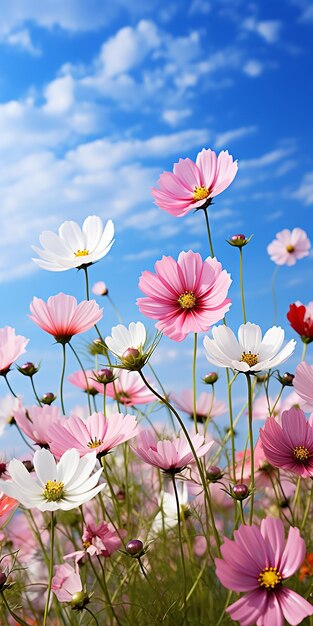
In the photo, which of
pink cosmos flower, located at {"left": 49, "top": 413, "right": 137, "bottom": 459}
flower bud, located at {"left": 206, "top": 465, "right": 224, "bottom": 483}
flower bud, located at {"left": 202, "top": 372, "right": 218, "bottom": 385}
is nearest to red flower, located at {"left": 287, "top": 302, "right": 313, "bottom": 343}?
flower bud, located at {"left": 202, "top": 372, "right": 218, "bottom": 385}

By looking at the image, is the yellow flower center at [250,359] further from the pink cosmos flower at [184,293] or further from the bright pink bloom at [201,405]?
the bright pink bloom at [201,405]

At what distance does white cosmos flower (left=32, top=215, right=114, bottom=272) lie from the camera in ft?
3.28

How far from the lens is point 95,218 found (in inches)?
42.2

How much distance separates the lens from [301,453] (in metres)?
0.82

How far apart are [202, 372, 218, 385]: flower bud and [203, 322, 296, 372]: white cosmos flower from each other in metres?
0.41

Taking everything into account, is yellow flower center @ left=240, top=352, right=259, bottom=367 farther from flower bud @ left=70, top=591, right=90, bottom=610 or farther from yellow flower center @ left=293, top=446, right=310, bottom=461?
flower bud @ left=70, top=591, right=90, bottom=610

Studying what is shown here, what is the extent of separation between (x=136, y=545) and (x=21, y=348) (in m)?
0.34

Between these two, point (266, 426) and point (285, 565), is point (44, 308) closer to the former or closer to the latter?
point (266, 426)

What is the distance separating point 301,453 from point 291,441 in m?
0.02

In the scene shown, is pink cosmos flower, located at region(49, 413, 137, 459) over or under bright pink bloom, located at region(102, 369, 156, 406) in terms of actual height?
under

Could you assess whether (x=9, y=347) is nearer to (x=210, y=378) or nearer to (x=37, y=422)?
(x=37, y=422)

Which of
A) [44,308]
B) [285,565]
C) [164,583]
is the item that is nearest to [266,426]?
[285,565]

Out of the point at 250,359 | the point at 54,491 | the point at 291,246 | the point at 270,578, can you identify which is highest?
the point at 291,246

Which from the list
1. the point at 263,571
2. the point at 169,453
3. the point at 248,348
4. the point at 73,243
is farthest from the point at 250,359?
the point at 73,243
